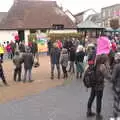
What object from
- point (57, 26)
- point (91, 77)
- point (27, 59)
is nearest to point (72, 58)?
point (27, 59)

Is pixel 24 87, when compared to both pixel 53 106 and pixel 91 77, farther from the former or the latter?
pixel 91 77

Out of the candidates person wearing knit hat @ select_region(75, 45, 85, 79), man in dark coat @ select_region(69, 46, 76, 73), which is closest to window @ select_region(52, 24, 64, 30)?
man in dark coat @ select_region(69, 46, 76, 73)

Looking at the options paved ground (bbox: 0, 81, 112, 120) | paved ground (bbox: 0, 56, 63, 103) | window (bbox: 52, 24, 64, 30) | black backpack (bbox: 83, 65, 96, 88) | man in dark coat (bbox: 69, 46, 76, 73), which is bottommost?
paved ground (bbox: 0, 56, 63, 103)

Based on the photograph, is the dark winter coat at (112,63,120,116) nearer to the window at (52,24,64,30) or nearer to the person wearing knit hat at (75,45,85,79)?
the person wearing knit hat at (75,45,85,79)

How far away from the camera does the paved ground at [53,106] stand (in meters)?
10.7

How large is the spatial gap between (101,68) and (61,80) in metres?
8.77

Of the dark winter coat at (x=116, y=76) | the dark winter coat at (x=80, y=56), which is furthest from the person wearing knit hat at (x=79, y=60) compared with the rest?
the dark winter coat at (x=116, y=76)

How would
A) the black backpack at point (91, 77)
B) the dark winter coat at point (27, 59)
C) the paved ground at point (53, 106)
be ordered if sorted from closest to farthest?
the black backpack at point (91, 77), the paved ground at point (53, 106), the dark winter coat at point (27, 59)

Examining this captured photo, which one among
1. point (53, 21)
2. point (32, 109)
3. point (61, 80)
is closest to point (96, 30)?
point (53, 21)

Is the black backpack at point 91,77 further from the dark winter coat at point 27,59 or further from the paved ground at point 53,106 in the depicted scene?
the dark winter coat at point 27,59

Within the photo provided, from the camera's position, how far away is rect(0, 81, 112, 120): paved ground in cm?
1067

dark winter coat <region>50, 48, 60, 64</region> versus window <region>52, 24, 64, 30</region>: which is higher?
window <region>52, 24, 64, 30</region>

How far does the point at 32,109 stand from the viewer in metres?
11.7

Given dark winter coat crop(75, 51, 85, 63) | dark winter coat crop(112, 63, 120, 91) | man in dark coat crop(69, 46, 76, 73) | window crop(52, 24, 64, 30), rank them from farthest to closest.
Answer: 1. window crop(52, 24, 64, 30)
2. man in dark coat crop(69, 46, 76, 73)
3. dark winter coat crop(75, 51, 85, 63)
4. dark winter coat crop(112, 63, 120, 91)
